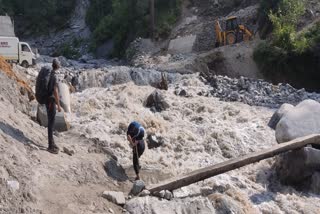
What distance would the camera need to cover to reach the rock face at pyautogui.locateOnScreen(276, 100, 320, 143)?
11164mm

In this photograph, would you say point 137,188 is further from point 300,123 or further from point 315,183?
point 300,123

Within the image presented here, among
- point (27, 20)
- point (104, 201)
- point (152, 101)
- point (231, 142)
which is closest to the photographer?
point (104, 201)

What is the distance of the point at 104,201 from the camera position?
7082mm

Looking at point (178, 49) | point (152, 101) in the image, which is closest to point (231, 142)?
point (152, 101)

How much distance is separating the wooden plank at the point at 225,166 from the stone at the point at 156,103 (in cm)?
530

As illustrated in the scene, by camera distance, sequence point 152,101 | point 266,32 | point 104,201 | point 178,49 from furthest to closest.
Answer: point 178,49
point 266,32
point 152,101
point 104,201

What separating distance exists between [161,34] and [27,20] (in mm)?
17240

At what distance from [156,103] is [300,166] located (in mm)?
5868

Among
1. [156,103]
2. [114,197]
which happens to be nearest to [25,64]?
[156,103]

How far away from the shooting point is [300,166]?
32.8 ft

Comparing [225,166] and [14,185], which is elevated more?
[14,185]

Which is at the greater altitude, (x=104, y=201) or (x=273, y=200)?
(x=104, y=201)

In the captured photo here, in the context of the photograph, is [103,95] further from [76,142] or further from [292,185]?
[292,185]

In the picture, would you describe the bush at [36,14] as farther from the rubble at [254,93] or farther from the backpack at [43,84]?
the backpack at [43,84]
